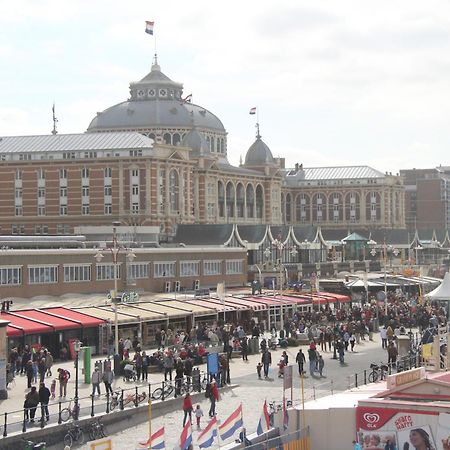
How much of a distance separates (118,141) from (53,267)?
1858 inches

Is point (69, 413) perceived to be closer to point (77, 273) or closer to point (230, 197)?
point (77, 273)

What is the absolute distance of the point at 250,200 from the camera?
142 m

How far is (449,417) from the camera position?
2545 cm

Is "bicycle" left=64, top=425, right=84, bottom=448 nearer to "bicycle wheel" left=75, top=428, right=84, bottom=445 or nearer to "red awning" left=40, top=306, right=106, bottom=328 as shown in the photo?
"bicycle wheel" left=75, top=428, right=84, bottom=445

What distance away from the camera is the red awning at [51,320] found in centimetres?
4615

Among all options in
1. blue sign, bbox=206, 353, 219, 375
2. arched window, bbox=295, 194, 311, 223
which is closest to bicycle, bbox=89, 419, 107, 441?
blue sign, bbox=206, 353, 219, 375

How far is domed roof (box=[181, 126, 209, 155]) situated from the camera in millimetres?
129650

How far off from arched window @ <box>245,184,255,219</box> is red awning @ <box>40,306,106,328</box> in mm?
91061

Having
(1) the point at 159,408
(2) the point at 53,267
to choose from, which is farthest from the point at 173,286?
(1) the point at 159,408

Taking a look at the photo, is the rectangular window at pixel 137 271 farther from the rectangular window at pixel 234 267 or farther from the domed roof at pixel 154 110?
the domed roof at pixel 154 110

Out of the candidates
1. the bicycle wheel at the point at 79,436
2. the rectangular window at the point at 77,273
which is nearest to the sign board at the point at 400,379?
the bicycle wheel at the point at 79,436

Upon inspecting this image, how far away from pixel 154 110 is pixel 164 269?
71.6 meters

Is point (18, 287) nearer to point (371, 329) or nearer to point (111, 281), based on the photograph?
point (111, 281)

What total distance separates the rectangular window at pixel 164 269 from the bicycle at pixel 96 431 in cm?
3690
